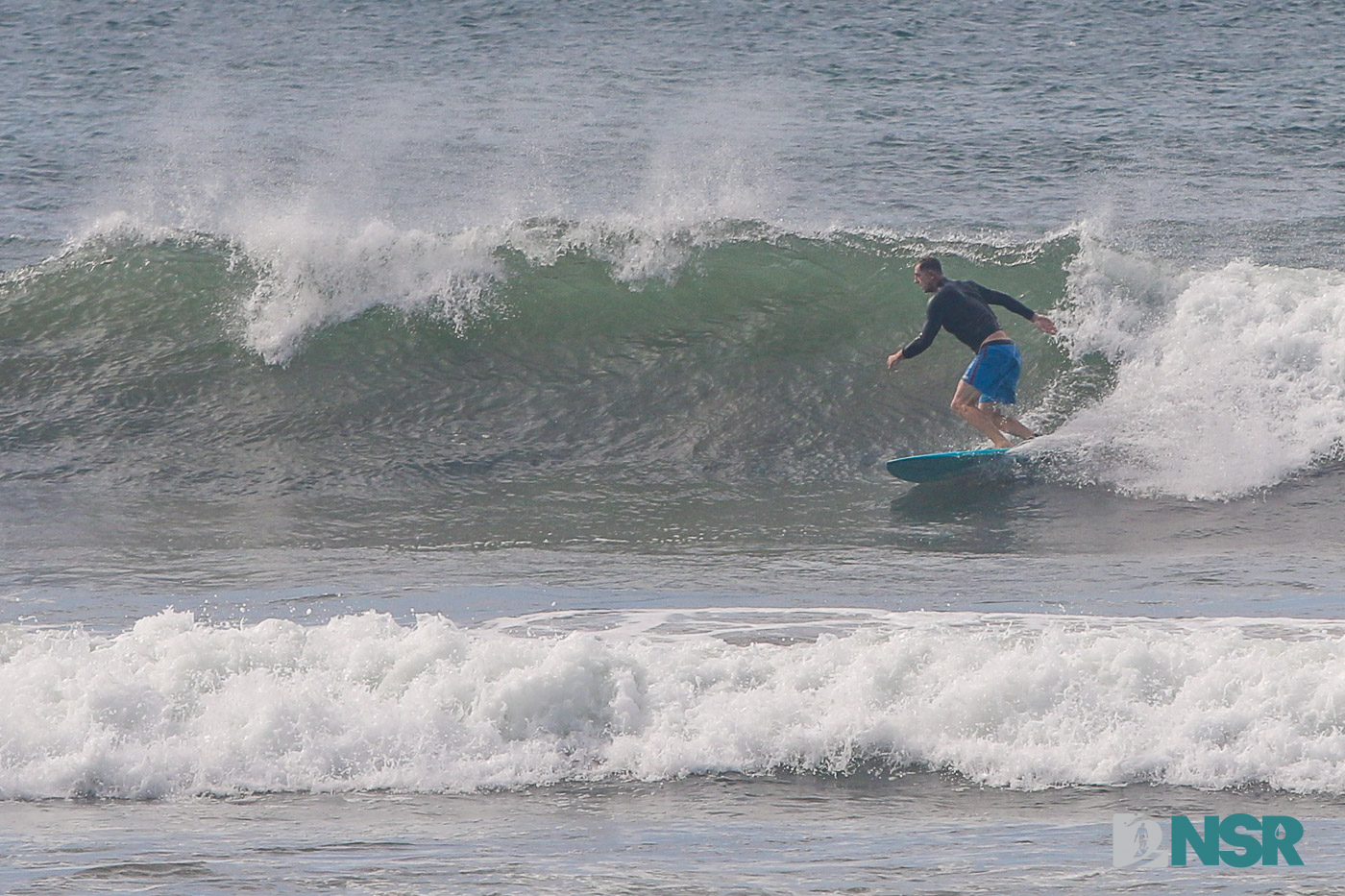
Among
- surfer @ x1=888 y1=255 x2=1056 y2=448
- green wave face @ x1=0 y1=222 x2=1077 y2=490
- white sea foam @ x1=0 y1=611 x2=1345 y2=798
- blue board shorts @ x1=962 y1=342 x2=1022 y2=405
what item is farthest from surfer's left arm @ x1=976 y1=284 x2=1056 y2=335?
white sea foam @ x1=0 y1=611 x2=1345 y2=798

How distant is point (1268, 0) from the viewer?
27.5 metres

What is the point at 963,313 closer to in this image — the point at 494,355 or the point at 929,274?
the point at 929,274

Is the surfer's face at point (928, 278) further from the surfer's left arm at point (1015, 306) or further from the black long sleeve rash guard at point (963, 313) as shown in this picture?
the surfer's left arm at point (1015, 306)

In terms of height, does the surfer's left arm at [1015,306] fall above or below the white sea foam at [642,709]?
above

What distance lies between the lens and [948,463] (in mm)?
9695

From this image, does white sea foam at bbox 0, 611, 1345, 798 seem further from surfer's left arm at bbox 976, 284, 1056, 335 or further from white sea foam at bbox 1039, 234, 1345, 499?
white sea foam at bbox 1039, 234, 1345, 499

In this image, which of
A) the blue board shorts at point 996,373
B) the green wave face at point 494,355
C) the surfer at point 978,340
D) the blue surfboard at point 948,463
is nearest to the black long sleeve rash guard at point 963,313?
the surfer at point 978,340

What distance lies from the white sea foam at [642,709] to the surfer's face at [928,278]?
355 centimetres

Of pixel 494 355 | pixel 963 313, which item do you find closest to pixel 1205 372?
pixel 963 313

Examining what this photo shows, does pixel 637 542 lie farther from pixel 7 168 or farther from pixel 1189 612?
pixel 7 168

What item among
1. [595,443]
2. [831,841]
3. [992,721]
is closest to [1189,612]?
[992,721]

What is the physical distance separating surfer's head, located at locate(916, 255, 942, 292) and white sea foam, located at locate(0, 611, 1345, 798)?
3548 mm

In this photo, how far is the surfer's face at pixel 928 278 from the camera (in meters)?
9.57

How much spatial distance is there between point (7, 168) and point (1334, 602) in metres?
16.6
